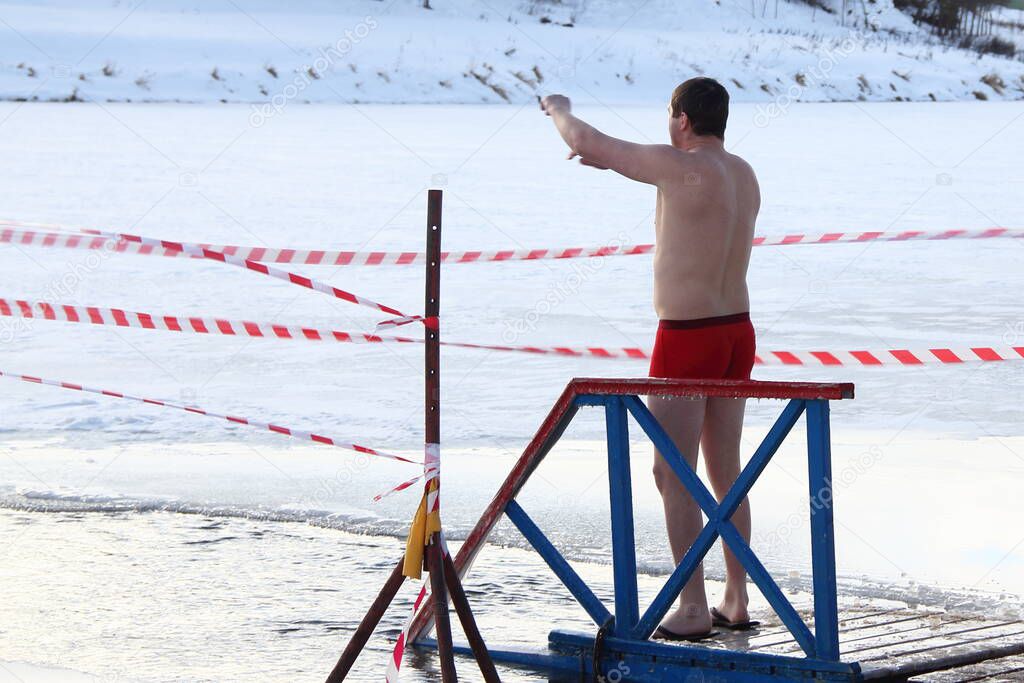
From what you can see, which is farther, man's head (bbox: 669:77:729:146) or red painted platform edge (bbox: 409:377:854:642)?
man's head (bbox: 669:77:729:146)

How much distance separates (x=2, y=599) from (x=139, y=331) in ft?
16.7

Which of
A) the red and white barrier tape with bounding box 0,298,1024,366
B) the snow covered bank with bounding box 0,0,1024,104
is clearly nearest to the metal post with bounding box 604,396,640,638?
the red and white barrier tape with bounding box 0,298,1024,366

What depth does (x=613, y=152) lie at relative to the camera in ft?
11.8

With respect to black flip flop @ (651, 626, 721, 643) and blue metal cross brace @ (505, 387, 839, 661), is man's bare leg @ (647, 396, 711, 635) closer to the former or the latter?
black flip flop @ (651, 626, 721, 643)

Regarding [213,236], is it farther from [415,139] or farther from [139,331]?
[415,139]

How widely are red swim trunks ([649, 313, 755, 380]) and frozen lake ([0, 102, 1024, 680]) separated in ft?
3.30

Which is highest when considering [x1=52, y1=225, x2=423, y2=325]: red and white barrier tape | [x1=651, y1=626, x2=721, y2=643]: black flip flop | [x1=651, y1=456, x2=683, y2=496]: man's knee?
[x1=52, y1=225, x2=423, y2=325]: red and white barrier tape

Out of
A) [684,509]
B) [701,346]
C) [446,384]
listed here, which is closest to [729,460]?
[684,509]

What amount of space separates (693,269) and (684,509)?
63cm

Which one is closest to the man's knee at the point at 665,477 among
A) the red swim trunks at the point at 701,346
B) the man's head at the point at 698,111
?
the red swim trunks at the point at 701,346

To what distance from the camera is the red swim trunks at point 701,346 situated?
148 inches

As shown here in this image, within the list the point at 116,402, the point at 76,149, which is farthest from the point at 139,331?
the point at 76,149

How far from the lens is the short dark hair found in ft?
12.3

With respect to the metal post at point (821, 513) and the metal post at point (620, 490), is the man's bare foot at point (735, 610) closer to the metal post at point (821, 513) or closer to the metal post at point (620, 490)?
the metal post at point (620, 490)
